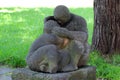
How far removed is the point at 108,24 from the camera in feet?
21.2

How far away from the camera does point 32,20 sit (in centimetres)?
1105

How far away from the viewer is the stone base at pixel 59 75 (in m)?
3.80

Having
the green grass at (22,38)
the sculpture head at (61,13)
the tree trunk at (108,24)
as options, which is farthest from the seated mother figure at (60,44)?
the tree trunk at (108,24)

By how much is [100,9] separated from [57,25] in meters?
2.66

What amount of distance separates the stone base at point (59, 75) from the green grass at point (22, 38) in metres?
1.19

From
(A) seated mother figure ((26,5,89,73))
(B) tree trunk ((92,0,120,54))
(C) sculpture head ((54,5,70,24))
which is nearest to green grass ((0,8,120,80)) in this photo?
(B) tree trunk ((92,0,120,54))

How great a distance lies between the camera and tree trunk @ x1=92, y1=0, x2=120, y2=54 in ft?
21.1

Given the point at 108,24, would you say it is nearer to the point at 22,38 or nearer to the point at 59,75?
the point at 22,38

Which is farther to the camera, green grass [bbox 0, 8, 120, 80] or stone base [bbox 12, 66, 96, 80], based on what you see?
green grass [bbox 0, 8, 120, 80]

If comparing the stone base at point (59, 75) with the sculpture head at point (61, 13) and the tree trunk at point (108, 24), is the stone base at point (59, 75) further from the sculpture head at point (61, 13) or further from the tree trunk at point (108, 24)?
the tree trunk at point (108, 24)

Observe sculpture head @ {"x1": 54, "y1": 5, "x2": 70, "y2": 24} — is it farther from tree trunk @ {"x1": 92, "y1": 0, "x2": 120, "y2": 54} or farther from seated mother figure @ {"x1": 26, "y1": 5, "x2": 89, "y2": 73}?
tree trunk @ {"x1": 92, "y1": 0, "x2": 120, "y2": 54}

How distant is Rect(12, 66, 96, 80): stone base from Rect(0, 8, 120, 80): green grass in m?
1.19

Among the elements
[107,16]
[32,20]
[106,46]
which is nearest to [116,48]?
[106,46]

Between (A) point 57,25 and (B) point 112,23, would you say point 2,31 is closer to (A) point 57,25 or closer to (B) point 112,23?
(B) point 112,23
